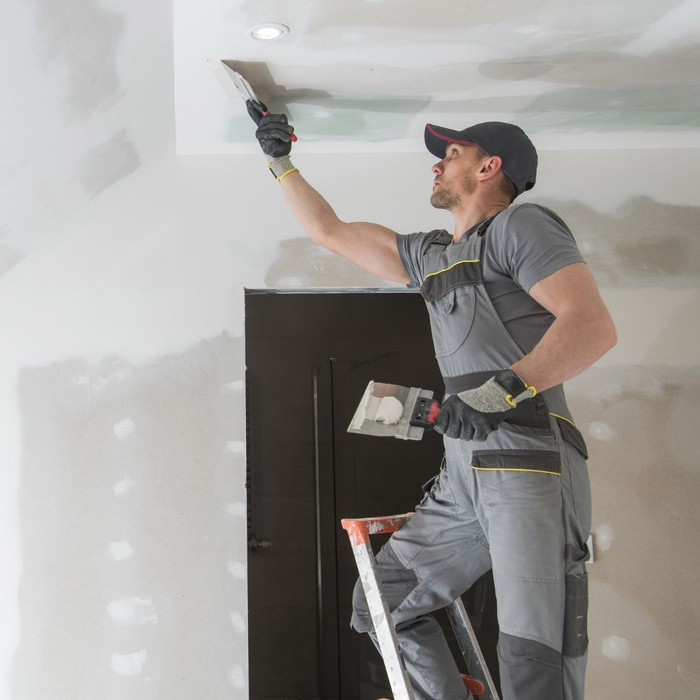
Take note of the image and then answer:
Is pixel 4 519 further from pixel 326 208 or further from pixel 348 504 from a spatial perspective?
pixel 326 208

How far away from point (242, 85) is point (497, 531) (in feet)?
5.31

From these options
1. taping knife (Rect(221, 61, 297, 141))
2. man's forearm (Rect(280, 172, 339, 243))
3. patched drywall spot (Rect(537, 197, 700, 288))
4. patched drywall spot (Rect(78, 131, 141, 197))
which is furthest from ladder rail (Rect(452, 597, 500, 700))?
patched drywall spot (Rect(78, 131, 141, 197))

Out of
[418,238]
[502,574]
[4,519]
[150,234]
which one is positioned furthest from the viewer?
[150,234]

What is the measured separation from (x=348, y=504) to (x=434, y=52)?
1710 mm

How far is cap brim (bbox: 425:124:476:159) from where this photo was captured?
2.15 meters

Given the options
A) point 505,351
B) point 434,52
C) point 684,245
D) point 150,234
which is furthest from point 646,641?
point 150,234

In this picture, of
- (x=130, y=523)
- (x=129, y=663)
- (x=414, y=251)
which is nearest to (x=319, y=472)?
(x=130, y=523)

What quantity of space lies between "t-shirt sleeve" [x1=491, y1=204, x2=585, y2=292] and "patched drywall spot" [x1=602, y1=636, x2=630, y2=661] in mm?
1883

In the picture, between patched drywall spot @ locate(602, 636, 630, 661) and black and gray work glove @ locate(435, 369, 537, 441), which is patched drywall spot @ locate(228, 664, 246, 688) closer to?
patched drywall spot @ locate(602, 636, 630, 661)

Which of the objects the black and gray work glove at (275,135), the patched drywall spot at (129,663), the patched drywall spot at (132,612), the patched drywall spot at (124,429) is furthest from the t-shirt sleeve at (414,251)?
the patched drywall spot at (129,663)

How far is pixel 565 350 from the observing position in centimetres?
163

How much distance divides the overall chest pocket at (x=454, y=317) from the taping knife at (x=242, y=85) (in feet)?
2.78

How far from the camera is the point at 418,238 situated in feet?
7.28

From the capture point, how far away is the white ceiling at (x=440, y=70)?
2248 mm
